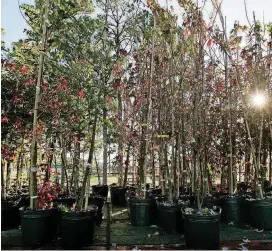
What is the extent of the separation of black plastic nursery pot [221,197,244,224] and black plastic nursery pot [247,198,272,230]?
0.30m

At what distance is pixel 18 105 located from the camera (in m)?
4.61

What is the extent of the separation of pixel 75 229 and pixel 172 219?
1455mm

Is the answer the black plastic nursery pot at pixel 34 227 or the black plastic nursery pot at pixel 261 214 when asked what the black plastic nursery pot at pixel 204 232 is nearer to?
the black plastic nursery pot at pixel 261 214

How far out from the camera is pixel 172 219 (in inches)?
171

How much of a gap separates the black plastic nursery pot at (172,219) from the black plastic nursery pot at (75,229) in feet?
3.99

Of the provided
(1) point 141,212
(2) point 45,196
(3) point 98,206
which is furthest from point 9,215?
(1) point 141,212

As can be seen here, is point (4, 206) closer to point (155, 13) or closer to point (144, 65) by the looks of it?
point (144, 65)

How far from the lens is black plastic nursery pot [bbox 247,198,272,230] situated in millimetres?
4455

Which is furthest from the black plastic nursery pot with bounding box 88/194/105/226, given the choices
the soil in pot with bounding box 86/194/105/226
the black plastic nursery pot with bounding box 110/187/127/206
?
the black plastic nursery pot with bounding box 110/187/127/206

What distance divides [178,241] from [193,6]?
3383mm

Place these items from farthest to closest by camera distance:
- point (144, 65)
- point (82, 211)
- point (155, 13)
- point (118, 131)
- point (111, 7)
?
point (111, 7) < point (118, 131) < point (144, 65) < point (155, 13) < point (82, 211)

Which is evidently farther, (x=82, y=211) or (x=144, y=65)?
(x=144, y=65)

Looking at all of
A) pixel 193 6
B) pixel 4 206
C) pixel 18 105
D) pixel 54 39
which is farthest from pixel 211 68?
pixel 4 206

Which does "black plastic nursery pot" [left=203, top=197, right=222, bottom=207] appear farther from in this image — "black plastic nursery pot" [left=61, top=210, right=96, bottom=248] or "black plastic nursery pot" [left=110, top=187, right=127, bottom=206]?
"black plastic nursery pot" [left=110, top=187, right=127, bottom=206]
